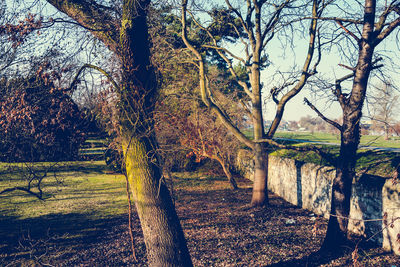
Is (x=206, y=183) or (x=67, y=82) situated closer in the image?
(x=67, y=82)

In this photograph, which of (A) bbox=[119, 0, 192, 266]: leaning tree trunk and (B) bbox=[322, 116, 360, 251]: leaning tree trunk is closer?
(A) bbox=[119, 0, 192, 266]: leaning tree trunk

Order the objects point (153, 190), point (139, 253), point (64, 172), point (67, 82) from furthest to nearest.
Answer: point (64, 172) < point (139, 253) < point (67, 82) < point (153, 190)

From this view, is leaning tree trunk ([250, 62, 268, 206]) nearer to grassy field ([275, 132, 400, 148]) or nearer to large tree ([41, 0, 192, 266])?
grassy field ([275, 132, 400, 148])

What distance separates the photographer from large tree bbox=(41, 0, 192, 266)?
14.6 ft

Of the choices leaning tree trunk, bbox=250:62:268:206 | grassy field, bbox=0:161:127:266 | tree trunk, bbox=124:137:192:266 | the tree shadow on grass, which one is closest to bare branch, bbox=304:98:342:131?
leaning tree trunk, bbox=250:62:268:206

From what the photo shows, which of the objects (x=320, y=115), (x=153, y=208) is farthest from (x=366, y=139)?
(x=153, y=208)

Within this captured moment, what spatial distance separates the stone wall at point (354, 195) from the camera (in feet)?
21.4

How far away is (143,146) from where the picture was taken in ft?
15.2

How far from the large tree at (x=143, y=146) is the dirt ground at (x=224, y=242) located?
1.88 m

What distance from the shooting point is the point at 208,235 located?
323 inches

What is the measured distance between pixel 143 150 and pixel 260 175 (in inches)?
272

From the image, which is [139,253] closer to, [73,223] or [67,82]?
[73,223]

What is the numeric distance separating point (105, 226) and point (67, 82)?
217 inches

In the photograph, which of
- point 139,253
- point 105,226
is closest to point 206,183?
point 105,226
